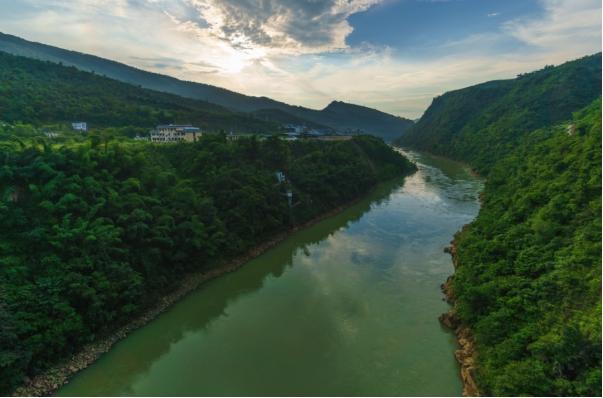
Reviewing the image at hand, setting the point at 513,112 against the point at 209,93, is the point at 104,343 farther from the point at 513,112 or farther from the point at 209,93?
the point at 209,93

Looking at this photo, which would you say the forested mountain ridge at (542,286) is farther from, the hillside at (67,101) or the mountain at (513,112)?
the hillside at (67,101)

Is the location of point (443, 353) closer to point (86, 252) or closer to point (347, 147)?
point (86, 252)

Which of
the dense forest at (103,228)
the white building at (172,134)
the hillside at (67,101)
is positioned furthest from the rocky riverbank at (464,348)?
the hillside at (67,101)

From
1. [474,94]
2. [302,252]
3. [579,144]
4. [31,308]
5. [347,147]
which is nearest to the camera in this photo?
[31,308]

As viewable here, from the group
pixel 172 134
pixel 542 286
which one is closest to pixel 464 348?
pixel 542 286

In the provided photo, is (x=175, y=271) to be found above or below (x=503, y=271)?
below

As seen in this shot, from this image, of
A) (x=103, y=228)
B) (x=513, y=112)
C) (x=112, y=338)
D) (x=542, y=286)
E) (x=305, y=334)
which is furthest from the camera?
(x=513, y=112)

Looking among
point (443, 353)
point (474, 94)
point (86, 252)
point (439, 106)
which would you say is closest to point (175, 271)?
point (86, 252)
